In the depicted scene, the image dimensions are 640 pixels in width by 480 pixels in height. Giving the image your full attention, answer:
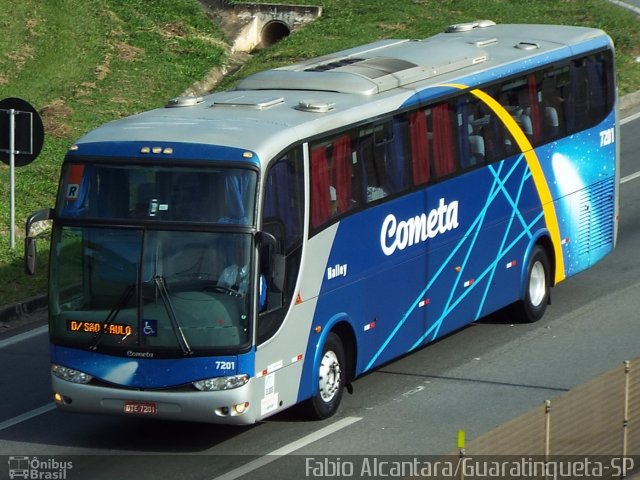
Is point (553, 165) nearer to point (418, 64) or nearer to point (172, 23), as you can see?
point (418, 64)

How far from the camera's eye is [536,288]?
55.6 ft

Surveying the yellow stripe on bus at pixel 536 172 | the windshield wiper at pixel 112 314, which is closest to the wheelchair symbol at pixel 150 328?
the windshield wiper at pixel 112 314

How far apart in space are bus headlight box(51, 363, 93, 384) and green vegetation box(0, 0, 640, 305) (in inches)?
437

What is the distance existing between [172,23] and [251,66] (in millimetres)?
3262

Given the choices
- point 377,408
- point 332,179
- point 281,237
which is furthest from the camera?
point 377,408

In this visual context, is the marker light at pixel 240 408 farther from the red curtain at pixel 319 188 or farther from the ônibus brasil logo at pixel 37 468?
the red curtain at pixel 319 188

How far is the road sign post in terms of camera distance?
18.5 m

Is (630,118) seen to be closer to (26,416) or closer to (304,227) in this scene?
(304,227)

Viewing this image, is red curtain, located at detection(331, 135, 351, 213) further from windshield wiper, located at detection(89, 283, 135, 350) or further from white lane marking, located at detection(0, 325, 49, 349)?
white lane marking, located at detection(0, 325, 49, 349)

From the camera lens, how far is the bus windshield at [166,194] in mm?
11875

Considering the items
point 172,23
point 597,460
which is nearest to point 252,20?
point 172,23

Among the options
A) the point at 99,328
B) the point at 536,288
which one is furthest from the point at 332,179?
the point at 536,288

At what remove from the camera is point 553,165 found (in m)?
16.9

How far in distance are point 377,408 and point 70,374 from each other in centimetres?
312
